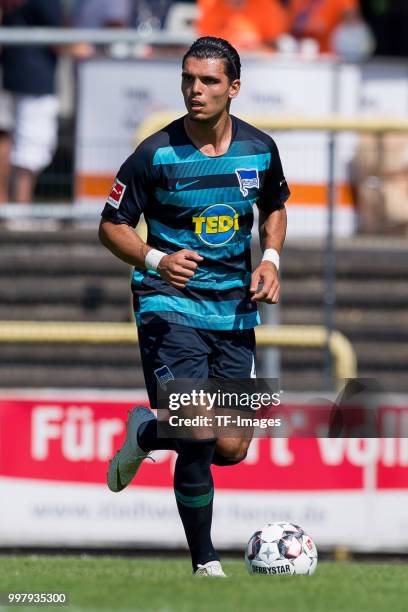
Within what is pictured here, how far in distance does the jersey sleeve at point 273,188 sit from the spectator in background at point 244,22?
5.86 meters

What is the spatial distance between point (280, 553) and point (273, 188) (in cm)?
176

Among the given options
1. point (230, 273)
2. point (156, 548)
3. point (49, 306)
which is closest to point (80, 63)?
point (49, 306)

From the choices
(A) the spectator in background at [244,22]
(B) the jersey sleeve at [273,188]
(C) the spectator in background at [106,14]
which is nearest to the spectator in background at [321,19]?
(A) the spectator in background at [244,22]

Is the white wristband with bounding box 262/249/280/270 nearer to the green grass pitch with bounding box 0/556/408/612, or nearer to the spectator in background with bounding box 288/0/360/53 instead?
the green grass pitch with bounding box 0/556/408/612

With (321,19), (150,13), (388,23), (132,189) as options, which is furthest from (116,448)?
(388,23)

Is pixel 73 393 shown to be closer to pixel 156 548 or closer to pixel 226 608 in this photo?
pixel 156 548

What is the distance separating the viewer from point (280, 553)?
7621 mm

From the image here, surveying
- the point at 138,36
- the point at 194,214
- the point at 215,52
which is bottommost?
the point at 194,214

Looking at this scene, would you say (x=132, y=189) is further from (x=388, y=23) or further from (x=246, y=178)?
(x=388, y=23)

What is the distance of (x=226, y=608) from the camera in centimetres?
628

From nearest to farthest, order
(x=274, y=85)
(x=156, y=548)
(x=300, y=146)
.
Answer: (x=156, y=548) < (x=300, y=146) < (x=274, y=85)

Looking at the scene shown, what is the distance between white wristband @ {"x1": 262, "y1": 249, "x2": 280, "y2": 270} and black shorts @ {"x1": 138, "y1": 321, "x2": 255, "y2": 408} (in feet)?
1.16

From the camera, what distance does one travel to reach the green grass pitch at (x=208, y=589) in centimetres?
641

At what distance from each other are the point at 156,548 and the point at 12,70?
427 cm
